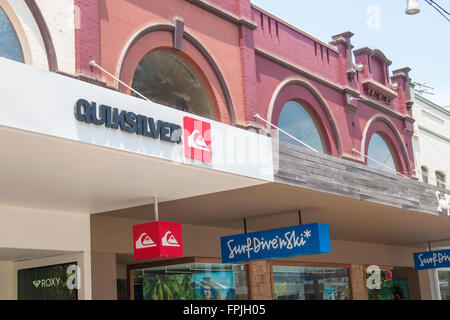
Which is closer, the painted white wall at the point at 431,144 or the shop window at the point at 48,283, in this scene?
the shop window at the point at 48,283

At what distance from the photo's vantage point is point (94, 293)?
41.2ft

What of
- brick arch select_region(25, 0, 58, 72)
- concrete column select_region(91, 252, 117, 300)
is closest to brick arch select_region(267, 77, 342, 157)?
concrete column select_region(91, 252, 117, 300)

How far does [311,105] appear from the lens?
18.0m

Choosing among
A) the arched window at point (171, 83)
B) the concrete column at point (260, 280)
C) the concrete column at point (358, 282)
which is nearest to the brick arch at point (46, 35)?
the arched window at point (171, 83)

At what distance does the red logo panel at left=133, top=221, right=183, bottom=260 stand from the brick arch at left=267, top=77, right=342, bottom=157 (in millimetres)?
6528

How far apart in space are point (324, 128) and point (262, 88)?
3173mm

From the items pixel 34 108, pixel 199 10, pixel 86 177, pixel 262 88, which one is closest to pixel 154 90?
pixel 199 10

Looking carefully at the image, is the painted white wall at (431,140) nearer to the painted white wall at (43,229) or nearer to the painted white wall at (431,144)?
the painted white wall at (431,144)

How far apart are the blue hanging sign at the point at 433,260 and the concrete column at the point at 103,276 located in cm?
1109

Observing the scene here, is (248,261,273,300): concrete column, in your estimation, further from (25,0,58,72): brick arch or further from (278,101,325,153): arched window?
(25,0,58,72): brick arch

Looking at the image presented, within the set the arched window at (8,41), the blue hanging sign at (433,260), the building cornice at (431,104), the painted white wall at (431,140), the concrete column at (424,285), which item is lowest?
the concrete column at (424,285)

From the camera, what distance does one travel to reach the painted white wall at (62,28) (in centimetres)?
1123

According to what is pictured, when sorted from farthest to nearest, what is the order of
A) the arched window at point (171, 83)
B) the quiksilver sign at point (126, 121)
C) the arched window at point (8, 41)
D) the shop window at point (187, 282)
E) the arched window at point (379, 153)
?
the arched window at point (379, 153) < the shop window at point (187, 282) < the arched window at point (171, 83) < the arched window at point (8, 41) < the quiksilver sign at point (126, 121)

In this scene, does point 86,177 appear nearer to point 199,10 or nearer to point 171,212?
point 171,212
